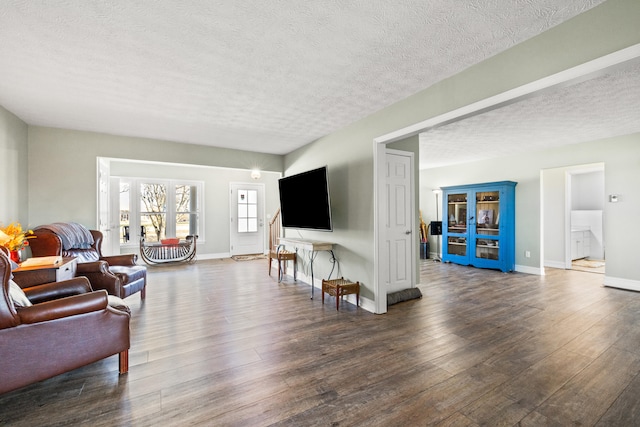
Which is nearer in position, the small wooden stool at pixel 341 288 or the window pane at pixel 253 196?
the small wooden stool at pixel 341 288

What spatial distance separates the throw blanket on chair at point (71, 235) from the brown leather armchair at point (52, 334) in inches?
58.7

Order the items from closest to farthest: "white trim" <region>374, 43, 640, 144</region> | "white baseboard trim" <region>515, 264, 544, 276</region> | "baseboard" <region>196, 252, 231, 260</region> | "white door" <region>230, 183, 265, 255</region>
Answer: "white trim" <region>374, 43, 640, 144</region> → "white baseboard trim" <region>515, 264, 544, 276</region> → "baseboard" <region>196, 252, 231, 260</region> → "white door" <region>230, 183, 265, 255</region>

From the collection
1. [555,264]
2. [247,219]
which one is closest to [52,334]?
[247,219]

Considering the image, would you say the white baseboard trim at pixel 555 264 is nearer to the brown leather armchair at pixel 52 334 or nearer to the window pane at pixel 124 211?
the brown leather armchair at pixel 52 334

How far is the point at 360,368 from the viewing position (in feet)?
7.29

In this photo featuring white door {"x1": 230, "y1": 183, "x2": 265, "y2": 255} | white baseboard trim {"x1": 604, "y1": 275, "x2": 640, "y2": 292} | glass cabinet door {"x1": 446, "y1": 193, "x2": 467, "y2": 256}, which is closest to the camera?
white baseboard trim {"x1": 604, "y1": 275, "x2": 640, "y2": 292}

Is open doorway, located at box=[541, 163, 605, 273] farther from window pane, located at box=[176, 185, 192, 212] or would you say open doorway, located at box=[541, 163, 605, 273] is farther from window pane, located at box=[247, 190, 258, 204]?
window pane, located at box=[176, 185, 192, 212]

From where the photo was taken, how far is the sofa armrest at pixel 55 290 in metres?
2.23

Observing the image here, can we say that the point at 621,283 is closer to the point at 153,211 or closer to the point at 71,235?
the point at 71,235

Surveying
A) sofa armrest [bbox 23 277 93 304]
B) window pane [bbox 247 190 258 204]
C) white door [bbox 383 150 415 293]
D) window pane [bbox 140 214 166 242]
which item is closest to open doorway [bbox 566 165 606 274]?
white door [bbox 383 150 415 293]

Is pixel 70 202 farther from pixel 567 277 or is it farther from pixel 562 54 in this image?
pixel 567 277

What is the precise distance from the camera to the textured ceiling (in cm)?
176

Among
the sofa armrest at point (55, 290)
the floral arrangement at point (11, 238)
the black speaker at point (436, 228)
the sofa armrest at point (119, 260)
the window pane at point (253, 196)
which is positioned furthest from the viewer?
the window pane at point (253, 196)

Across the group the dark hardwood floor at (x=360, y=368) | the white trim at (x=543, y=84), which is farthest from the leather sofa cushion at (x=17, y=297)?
the white trim at (x=543, y=84)
